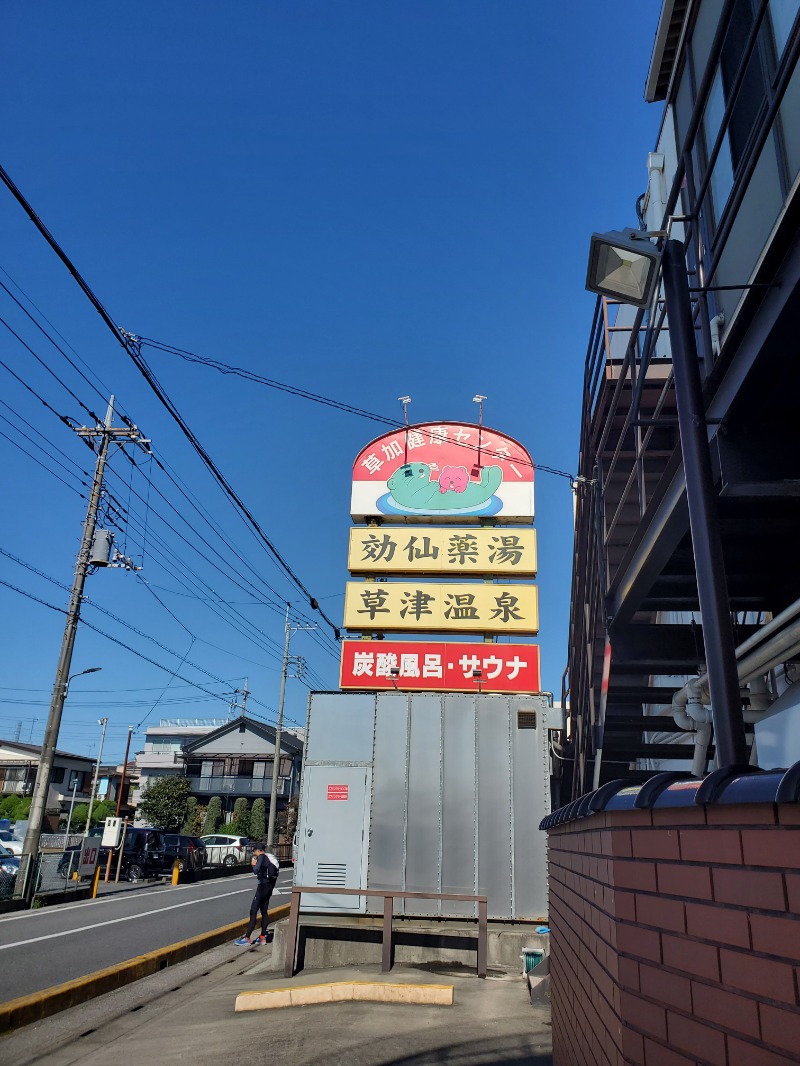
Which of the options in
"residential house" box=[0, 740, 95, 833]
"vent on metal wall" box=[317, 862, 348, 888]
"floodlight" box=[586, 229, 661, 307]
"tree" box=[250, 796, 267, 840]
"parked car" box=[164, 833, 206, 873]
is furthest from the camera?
"residential house" box=[0, 740, 95, 833]

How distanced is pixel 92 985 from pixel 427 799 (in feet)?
16.1

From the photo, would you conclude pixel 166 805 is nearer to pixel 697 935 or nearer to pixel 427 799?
pixel 427 799

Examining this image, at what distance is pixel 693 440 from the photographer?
3852 mm

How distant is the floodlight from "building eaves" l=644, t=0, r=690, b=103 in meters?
5.72

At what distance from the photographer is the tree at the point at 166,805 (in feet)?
159

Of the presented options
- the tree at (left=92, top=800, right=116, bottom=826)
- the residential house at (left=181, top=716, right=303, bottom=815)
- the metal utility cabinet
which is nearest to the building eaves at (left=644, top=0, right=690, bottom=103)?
the metal utility cabinet

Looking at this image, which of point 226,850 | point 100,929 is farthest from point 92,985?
point 226,850

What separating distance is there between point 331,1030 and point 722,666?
5.82 meters

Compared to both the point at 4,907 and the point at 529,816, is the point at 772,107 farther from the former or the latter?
the point at 4,907

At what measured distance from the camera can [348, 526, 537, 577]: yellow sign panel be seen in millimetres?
18641

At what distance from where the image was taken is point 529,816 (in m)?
11.4

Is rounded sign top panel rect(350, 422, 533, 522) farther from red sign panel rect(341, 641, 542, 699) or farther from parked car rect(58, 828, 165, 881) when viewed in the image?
parked car rect(58, 828, 165, 881)

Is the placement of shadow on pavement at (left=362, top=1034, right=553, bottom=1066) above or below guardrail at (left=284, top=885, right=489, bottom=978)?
below

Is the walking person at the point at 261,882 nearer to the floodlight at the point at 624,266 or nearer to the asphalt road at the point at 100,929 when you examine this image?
the asphalt road at the point at 100,929
